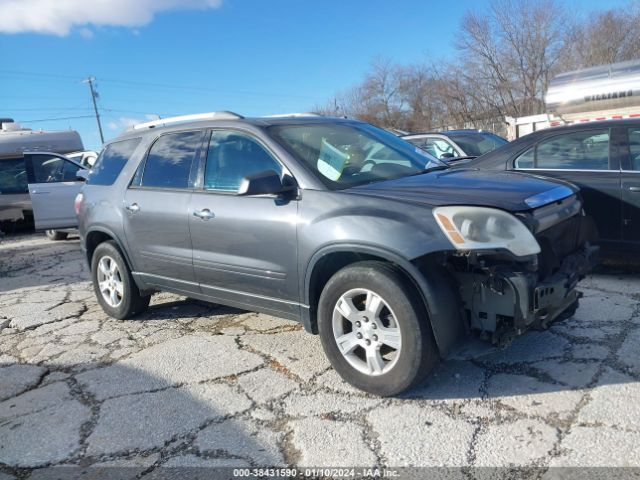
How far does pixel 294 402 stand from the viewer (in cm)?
324

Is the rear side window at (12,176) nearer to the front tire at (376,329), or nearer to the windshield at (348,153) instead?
the windshield at (348,153)

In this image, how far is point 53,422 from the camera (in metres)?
3.27

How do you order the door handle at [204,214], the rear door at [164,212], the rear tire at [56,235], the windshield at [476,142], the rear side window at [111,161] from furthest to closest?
the rear tire at [56,235]
the windshield at [476,142]
the rear side window at [111,161]
the rear door at [164,212]
the door handle at [204,214]

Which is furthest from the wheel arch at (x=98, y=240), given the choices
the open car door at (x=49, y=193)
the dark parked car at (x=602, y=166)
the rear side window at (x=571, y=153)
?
the open car door at (x=49, y=193)

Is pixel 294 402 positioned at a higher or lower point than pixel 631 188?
lower

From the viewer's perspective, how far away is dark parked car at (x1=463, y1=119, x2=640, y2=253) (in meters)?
4.82

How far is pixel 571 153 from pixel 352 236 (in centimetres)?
323

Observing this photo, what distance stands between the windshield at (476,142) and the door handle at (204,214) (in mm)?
5864

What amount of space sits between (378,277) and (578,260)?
1357mm

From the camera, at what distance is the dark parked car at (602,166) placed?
4.82 metres

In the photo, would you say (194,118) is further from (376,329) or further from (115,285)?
(376,329)

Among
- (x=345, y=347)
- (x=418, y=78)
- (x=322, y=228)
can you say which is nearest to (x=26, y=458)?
(x=345, y=347)

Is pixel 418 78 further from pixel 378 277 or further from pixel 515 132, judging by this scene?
pixel 378 277

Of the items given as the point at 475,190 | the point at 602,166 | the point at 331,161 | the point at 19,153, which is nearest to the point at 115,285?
the point at 331,161
